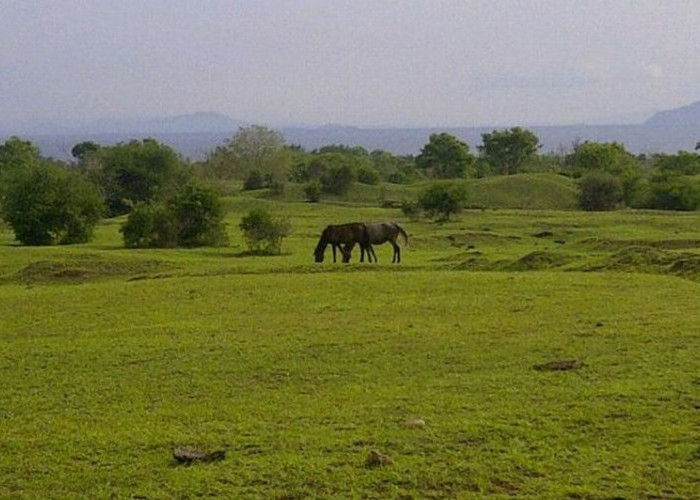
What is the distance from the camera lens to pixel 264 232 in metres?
39.3

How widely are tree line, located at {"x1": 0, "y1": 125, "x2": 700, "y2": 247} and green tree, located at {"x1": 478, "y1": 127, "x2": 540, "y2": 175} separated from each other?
0.13 metres

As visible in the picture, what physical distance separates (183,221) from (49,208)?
6776 millimetres

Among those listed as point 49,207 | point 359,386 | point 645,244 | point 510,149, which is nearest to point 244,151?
point 510,149

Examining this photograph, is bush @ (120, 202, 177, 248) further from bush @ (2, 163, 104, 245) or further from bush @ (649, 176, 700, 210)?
bush @ (649, 176, 700, 210)

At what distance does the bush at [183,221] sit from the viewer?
4188 centimetres

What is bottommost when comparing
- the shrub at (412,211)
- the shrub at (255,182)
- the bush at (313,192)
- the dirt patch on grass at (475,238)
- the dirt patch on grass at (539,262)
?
the dirt patch on grass at (475,238)

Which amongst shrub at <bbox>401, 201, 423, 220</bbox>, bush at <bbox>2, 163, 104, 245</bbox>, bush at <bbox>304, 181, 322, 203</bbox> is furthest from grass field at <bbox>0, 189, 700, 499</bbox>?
bush at <bbox>304, 181, 322, 203</bbox>

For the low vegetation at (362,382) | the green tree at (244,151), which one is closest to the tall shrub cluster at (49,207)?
the low vegetation at (362,382)

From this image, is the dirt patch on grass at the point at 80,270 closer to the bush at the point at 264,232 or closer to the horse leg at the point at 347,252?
the horse leg at the point at 347,252

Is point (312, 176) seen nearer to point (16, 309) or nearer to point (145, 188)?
point (145, 188)

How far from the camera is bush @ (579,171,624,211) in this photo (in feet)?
222

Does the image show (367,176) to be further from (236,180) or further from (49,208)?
(49,208)

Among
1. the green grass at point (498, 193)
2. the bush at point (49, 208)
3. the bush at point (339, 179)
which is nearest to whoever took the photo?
the bush at point (49, 208)

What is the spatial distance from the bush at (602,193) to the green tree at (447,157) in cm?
3429
